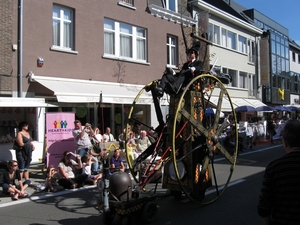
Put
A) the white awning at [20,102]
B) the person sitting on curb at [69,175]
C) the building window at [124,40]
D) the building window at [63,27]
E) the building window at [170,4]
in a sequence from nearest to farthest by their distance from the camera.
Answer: the person sitting on curb at [69,175]
the white awning at [20,102]
the building window at [63,27]
the building window at [124,40]
the building window at [170,4]

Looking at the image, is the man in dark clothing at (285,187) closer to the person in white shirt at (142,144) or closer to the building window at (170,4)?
the person in white shirt at (142,144)

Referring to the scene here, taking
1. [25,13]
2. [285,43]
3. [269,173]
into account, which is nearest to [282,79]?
[285,43]

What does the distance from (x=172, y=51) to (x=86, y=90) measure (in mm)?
8102

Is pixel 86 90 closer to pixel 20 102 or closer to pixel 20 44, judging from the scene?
pixel 20 44

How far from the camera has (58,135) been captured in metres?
10.6

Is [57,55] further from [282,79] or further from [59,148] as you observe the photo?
[282,79]

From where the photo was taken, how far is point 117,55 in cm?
1673

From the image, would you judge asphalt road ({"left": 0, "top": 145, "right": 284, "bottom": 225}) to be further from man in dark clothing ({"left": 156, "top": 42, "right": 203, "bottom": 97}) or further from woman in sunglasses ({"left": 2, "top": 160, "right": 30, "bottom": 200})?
man in dark clothing ({"left": 156, "top": 42, "right": 203, "bottom": 97})

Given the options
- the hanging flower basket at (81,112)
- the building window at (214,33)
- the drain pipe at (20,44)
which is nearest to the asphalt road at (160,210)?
the drain pipe at (20,44)

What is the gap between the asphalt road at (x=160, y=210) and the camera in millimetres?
5780

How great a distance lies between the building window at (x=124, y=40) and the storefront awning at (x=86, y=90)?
179 cm

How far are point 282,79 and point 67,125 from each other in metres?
32.2

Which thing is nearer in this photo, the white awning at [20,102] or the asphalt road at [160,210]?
the asphalt road at [160,210]

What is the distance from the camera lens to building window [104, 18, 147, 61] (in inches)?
646
